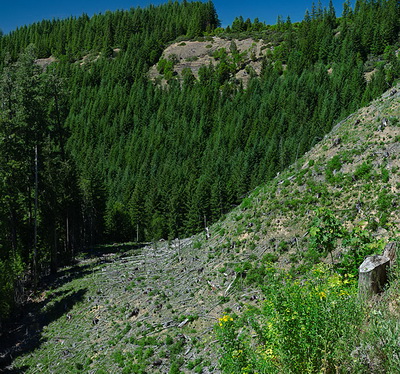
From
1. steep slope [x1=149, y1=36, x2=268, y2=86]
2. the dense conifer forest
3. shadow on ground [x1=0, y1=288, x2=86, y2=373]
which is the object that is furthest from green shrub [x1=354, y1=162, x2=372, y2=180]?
steep slope [x1=149, y1=36, x2=268, y2=86]

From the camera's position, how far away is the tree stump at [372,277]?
22.9 ft

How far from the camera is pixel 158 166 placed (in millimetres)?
104000

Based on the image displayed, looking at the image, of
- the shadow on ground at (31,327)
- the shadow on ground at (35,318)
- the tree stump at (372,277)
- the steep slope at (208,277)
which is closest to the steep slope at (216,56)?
the shadow on ground at (35,318)

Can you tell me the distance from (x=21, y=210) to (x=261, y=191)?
773 inches

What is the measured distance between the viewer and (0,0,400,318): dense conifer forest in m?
26.2

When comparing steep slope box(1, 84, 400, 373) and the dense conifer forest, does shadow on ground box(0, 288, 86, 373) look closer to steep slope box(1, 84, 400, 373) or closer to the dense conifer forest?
steep slope box(1, 84, 400, 373)

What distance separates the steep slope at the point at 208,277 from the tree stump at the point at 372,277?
5.28m

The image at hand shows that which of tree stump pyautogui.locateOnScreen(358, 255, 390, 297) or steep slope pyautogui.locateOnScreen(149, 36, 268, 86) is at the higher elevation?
steep slope pyautogui.locateOnScreen(149, 36, 268, 86)

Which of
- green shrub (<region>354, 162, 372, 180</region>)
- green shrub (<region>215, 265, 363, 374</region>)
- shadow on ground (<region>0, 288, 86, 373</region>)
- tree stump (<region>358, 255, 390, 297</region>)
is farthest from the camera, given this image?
shadow on ground (<region>0, 288, 86, 373</region>)

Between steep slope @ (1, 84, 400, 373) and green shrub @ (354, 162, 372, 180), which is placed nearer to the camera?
steep slope @ (1, 84, 400, 373)

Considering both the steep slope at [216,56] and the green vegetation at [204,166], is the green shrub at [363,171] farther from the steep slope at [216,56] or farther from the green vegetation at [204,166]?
the steep slope at [216,56]

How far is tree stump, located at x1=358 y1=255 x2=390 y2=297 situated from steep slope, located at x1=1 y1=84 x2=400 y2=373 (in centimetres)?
528

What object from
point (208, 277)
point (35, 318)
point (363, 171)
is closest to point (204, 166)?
point (35, 318)

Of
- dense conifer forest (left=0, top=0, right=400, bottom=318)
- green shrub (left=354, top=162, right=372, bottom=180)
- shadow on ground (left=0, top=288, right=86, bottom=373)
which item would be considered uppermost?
dense conifer forest (left=0, top=0, right=400, bottom=318)
